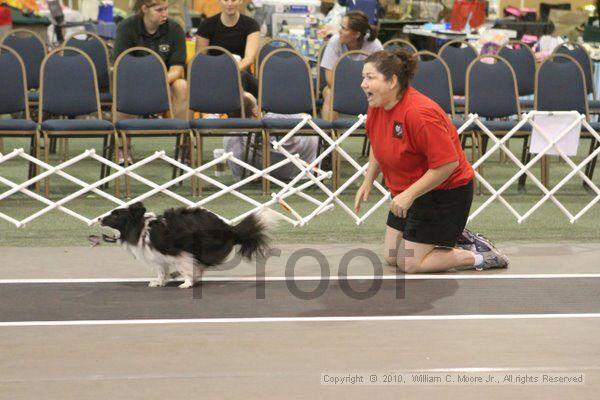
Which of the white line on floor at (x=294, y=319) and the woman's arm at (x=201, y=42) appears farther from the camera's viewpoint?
the woman's arm at (x=201, y=42)

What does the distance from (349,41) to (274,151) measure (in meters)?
1.04

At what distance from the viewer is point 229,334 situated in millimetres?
3918

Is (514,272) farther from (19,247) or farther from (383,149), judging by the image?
(19,247)

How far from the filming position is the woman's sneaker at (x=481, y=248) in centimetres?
496

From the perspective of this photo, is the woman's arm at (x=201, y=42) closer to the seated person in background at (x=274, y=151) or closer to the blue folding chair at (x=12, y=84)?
the seated person in background at (x=274, y=151)

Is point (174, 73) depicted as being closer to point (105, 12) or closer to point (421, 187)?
point (421, 187)

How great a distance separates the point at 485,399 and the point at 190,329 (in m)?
1.26

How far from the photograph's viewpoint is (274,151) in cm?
732

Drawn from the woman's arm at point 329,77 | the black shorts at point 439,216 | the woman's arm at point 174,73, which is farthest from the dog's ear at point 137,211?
the woman's arm at point 329,77

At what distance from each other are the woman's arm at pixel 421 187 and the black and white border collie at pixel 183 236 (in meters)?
0.58

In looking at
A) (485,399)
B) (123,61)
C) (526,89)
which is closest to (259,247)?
(485,399)

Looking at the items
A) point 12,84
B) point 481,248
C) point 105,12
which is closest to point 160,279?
point 481,248

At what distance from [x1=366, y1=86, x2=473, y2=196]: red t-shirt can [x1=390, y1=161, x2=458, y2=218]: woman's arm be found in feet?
0.09

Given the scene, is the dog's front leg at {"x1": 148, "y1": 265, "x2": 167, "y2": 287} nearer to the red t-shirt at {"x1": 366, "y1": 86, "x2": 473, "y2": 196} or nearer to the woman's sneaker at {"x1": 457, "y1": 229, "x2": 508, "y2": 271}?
the red t-shirt at {"x1": 366, "y1": 86, "x2": 473, "y2": 196}
